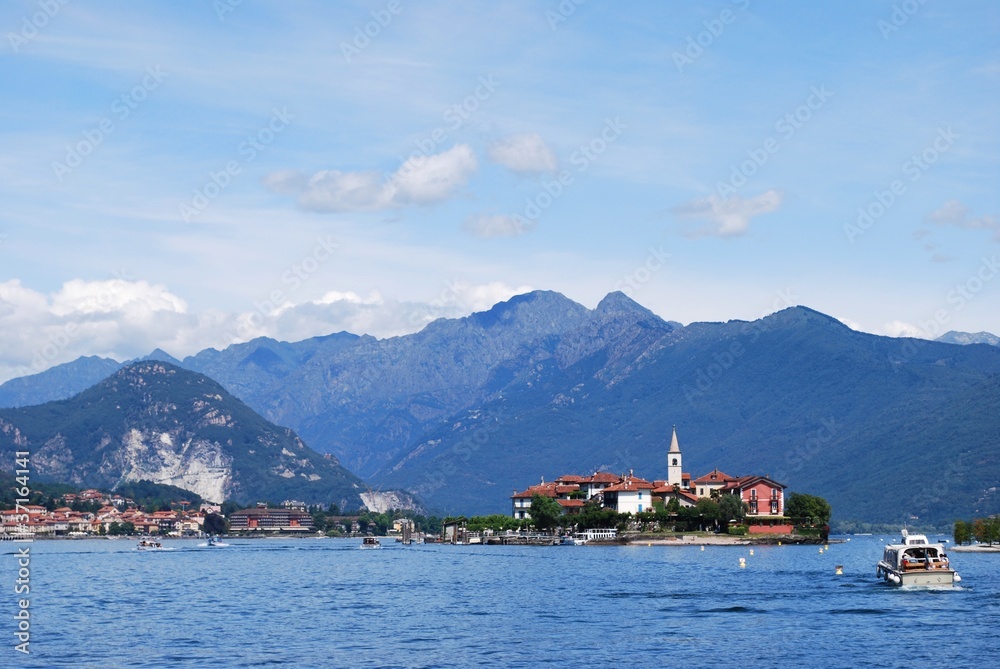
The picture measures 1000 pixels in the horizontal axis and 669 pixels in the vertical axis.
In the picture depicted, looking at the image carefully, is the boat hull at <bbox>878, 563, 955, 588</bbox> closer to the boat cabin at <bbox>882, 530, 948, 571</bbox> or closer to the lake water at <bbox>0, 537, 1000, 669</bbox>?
the boat cabin at <bbox>882, 530, 948, 571</bbox>

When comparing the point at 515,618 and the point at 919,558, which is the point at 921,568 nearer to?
the point at 919,558

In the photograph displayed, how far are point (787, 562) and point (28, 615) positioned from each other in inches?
3367

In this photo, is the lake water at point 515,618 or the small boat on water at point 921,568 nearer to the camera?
the lake water at point 515,618

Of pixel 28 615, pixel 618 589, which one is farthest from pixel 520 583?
pixel 28 615

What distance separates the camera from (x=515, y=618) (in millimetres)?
82688

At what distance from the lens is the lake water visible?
65.6 m

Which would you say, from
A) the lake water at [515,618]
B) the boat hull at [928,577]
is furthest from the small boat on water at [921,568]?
the lake water at [515,618]

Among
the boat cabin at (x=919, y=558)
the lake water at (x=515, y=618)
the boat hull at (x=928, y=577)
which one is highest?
the boat cabin at (x=919, y=558)

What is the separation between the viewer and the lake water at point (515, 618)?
65562 mm

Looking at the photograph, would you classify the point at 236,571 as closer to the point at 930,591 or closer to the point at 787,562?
the point at 787,562

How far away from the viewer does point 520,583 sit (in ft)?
372

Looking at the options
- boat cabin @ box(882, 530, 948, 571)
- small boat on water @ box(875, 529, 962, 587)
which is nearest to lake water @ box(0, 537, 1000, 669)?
small boat on water @ box(875, 529, 962, 587)

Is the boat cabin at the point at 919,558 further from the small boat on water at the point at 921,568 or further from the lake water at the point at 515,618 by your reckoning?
the lake water at the point at 515,618

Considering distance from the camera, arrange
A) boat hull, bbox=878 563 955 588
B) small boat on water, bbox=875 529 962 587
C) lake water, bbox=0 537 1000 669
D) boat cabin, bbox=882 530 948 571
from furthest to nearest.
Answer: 1. boat cabin, bbox=882 530 948 571
2. small boat on water, bbox=875 529 962 587
3. boat hull, bbox=878 563 955 588
4. lake water, bbox=0 537 1000 669
